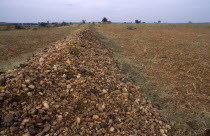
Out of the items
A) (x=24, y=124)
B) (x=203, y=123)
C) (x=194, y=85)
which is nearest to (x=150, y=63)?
(x=194, y=85)

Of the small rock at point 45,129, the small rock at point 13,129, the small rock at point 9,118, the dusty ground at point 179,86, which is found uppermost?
the small rock at point 9,118

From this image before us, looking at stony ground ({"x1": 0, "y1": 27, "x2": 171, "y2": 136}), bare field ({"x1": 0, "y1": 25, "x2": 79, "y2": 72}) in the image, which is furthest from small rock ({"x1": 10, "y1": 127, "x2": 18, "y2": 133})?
bare field ({"x1": 0, "y1": 25, "x2": 79, "y2": 72})

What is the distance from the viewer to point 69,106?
2.95 metres

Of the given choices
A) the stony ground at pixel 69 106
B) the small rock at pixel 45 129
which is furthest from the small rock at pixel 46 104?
the small rock at pixel 45 129

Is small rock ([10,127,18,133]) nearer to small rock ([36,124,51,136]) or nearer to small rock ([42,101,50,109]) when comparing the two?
small rock ([36,124,51,136])

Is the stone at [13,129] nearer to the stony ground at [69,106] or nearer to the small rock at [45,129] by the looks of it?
the stony ground at [69,106]

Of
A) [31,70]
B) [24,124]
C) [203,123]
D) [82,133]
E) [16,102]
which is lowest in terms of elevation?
[203,123]

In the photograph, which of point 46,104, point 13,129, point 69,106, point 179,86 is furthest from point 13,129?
point 179,86

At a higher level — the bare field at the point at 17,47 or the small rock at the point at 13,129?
the bare field at the point at 17,47

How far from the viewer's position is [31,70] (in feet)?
12.2

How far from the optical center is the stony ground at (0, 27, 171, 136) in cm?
248

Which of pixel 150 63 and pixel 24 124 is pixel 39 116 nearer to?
pixel 24 124

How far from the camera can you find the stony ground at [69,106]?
2484 millimetres

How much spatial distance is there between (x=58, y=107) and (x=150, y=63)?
17.1 ft
